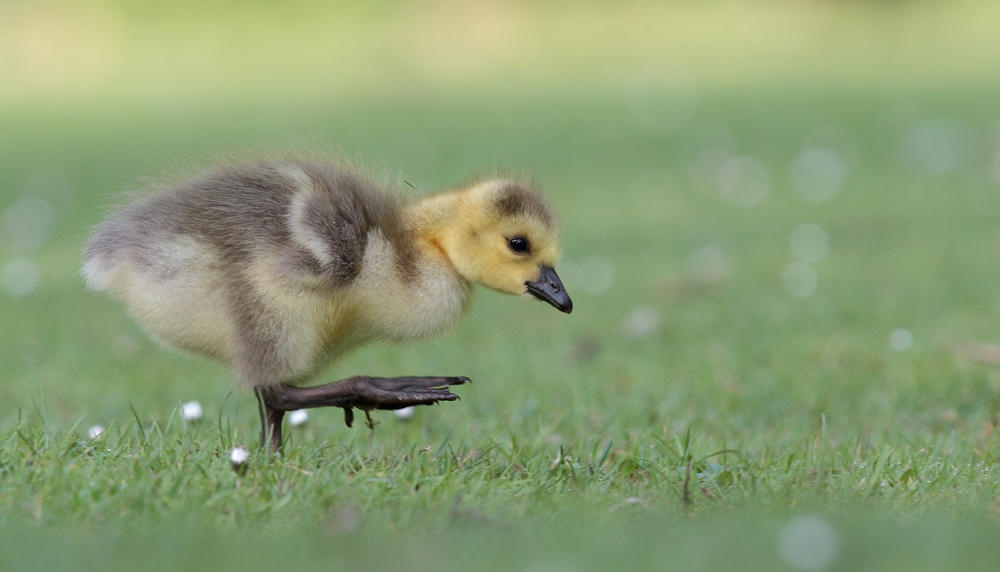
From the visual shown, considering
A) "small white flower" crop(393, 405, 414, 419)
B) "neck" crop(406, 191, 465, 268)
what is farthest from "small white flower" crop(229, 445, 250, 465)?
"small white flower" crop(393, 405, 414, 419)

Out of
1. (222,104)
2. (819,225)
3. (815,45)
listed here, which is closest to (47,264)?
(819,225)

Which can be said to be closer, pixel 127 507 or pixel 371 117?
pixel 127 507

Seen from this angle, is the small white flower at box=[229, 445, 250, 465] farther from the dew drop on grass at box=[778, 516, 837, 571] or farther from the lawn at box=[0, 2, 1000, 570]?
the dew drop on grass at box=[778, 516, 837, 571]

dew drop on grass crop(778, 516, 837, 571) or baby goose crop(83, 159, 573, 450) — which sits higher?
baby goose crop(83, 159, 573, 450)

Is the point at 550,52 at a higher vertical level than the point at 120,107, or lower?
higher

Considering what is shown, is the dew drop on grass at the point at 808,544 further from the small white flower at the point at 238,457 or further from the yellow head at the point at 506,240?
the small white flower at the point at 238,457

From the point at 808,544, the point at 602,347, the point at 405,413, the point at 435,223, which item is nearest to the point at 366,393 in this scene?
the point at 435,223

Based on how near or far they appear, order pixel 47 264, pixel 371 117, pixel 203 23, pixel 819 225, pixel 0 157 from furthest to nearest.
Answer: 1. pixel 203 23
2. pixel 371 117
3. pixel 0 157
4. pixel 819 225
5. pixel 47 264

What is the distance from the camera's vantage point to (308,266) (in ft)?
12.4

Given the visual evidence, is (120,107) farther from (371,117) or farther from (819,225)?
(819,225)

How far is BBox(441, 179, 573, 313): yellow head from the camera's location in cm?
411

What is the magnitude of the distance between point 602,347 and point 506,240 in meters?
2.70

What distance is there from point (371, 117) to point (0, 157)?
15.5ft

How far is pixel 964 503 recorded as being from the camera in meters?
3.48
